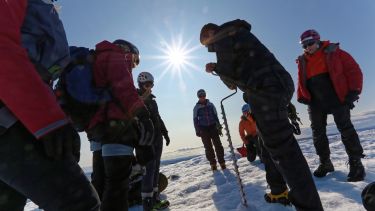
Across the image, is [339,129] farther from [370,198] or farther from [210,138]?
[210,138]

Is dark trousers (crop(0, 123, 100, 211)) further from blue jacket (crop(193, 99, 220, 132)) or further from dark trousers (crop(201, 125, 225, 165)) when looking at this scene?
blue jacket (crop(193, 99, 220, 132))

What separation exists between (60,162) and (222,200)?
3800 millimetres

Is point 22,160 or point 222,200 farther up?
point 22,160

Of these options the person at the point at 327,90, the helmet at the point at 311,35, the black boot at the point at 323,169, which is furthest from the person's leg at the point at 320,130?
the helmet at the point at 311,35

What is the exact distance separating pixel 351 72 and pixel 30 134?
5.27m

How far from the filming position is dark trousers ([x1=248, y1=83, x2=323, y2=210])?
2.85 metres

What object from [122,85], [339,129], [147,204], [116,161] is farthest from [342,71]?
[116,161]

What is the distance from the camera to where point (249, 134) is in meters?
10.7

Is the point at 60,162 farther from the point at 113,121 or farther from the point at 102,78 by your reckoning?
the point at 102,78

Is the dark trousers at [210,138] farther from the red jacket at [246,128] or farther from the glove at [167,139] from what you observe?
the glove at [167,139]

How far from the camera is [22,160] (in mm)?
1436

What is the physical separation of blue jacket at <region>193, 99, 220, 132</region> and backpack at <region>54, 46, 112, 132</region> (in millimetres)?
7082

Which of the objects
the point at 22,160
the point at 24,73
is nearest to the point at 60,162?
the point at 22,160

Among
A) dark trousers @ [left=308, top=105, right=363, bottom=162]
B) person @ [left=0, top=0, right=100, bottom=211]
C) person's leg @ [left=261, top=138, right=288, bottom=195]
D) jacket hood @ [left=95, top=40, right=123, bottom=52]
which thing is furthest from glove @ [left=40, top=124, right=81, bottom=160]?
dark trousers @ [left=308, top=105, right=363, bottom=162]
